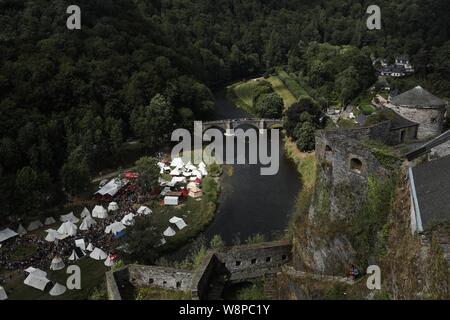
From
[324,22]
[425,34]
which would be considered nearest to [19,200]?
[425,34]

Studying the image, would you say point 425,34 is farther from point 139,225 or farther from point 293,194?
point 139,225

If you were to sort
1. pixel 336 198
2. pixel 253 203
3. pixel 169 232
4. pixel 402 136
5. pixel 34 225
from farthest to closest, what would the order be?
pixel 253 203, pixel 34 225, pixel 169 232, pixel 402 136, pixel 336 198

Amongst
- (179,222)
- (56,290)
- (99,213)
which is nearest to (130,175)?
(99,213)

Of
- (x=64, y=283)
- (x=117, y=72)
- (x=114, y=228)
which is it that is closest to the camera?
(x=64, y=283)

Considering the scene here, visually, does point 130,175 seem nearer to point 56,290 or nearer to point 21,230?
point 21,230

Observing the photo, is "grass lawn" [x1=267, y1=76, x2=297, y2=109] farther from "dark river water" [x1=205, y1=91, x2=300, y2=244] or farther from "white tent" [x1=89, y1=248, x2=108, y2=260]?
"white tent" [x1=89, y1=248, x2=108, y2=260]
